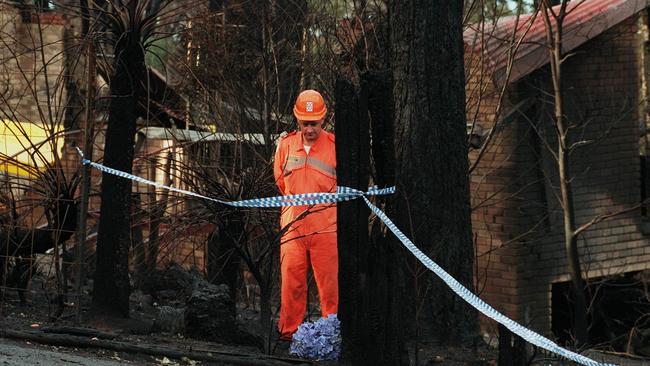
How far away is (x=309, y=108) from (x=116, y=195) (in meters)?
1.65

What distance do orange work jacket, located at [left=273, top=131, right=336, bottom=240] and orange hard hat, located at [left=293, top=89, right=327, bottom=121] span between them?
0.19 meters

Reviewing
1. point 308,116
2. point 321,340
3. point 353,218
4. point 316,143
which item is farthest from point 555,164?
point 353,218

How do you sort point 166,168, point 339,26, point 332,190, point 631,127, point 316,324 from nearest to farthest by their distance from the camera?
point 316,324 → point 332,190 → point 166,168 → point 339,26 → point 631,127

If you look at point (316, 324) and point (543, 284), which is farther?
point (543, 284)

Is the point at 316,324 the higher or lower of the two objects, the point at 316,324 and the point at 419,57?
the lower

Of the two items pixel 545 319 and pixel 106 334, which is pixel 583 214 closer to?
pixel 545 319

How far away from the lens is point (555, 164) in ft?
51.8

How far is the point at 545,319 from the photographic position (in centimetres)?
1563

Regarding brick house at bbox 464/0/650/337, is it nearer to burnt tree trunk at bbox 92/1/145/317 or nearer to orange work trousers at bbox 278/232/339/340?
orange work trousers at bbox 278/232/339/340

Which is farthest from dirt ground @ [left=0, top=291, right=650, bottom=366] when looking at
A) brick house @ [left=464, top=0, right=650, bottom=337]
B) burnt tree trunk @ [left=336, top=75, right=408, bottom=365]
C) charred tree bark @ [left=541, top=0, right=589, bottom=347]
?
brick house @ [left=464, top=0, right=650, bottom=337]

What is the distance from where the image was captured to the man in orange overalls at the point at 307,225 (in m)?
8.67

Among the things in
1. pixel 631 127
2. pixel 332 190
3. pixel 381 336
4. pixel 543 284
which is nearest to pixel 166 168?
pixel 332 190

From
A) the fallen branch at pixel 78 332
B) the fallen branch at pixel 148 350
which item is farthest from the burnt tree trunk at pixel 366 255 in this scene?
the fallen branch at pixel 78 332

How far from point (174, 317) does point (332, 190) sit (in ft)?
5.37
